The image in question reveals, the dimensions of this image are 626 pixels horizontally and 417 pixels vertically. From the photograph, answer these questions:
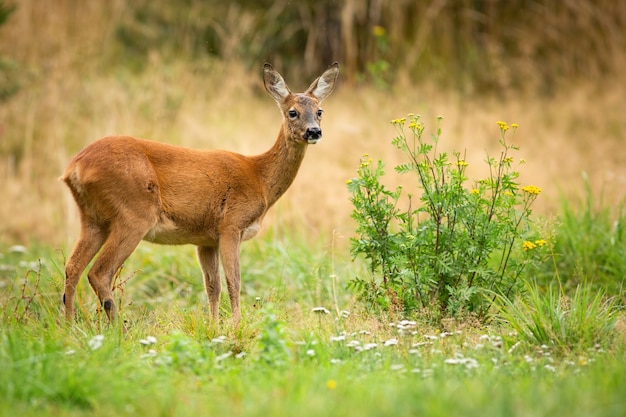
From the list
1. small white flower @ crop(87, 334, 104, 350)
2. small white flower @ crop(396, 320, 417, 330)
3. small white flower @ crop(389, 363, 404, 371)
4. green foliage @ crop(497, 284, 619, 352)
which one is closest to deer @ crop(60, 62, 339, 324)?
small white flower @ crop(87, 334, 104, 350)

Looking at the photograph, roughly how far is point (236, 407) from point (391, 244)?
7.24 feet

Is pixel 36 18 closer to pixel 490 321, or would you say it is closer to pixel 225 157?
pixel 225 157

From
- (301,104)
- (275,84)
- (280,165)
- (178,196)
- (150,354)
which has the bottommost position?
(150,354)

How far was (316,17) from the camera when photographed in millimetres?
13117

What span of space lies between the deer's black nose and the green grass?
113 cm

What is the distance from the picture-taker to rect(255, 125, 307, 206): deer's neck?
6.29 meters

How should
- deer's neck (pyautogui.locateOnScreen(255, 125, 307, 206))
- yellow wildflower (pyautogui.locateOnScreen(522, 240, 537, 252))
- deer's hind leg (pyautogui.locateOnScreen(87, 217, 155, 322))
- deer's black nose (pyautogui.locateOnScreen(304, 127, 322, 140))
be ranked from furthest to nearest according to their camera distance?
deer's neck (pyautogui.locateOnScreen(255, 125, 307, 206))
deer's black nose (pyautogui.locateOnScreen(304, 127, 322, 140))
deer's hind leg (pyautogui.locateOnScreen(87, 217, 155, 322))
yellow wildflower (pyautogui.locateOnScreen(522, 240, 537, 252))

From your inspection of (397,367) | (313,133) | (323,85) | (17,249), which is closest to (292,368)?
(397,367)

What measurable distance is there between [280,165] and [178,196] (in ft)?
3.03

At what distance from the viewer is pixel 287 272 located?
7090mm

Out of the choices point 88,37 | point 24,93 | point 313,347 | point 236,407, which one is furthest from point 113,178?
point 88,37

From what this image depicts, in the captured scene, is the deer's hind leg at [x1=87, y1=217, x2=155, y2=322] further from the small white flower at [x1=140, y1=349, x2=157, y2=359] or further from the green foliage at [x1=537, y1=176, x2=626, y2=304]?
the green foliage at [x1=537, y1=176, x2=626, y2=304]

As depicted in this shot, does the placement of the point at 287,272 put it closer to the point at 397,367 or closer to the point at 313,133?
the point at 313,133

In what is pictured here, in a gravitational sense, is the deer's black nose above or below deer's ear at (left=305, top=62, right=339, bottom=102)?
below
